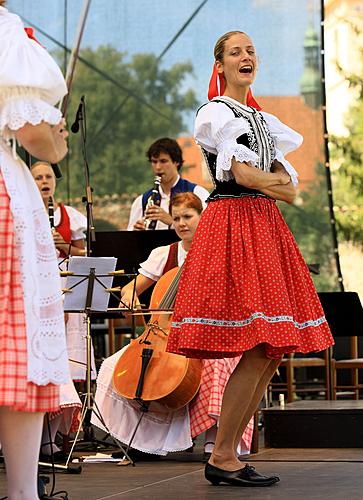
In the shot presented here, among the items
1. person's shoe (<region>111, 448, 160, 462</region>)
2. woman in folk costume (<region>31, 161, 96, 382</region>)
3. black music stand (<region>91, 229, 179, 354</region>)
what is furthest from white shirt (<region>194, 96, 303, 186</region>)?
black music stand (<region>91, 229, 179, 354</region>)

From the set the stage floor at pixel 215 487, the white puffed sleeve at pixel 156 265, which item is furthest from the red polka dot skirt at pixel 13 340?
the white puffed sleeve at pixel 156 265

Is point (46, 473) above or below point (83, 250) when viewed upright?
below

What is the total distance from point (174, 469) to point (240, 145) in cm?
137

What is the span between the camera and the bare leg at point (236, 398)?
3.41 m

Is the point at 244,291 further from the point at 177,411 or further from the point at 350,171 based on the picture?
the point at 350,171

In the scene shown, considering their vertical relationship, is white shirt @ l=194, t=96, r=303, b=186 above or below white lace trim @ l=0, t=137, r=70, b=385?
above

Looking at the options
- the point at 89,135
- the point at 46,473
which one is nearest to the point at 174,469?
the point at 46,473

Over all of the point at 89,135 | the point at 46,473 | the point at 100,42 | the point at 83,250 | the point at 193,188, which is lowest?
the point at 46,473

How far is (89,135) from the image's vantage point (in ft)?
26.1

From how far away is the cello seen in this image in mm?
4375

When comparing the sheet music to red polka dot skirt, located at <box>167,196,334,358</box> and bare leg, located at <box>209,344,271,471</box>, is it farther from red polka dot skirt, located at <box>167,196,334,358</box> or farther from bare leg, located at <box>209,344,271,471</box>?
bare leg, located at <box>209,344,271,471</box>

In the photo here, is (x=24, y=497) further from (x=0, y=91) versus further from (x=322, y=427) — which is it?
(x=322, y=427)

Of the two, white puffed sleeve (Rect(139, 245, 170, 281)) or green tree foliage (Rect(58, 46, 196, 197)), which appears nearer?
white puffed sleeve (Rect(139, 245, 170, 281))

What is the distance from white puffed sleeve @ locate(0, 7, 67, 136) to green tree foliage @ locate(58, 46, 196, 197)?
17.9ft
